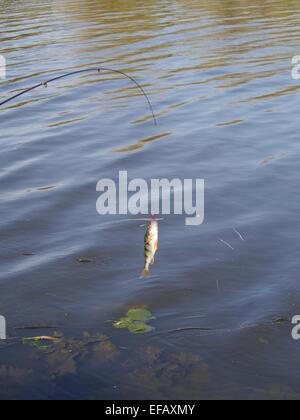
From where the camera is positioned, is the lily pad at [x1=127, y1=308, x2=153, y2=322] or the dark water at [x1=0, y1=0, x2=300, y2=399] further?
the lily pad at [x1=127, y1=308, x2=153, y2=322]

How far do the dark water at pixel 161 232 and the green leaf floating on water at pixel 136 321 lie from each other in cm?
5

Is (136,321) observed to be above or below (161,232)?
below

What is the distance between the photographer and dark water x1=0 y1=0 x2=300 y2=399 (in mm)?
4930

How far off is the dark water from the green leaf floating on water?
55 millimetres

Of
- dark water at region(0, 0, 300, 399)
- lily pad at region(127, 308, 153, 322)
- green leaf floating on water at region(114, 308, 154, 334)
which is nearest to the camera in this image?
dark water at region(0, 0, 300, 399)

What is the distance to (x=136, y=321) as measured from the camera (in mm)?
5457

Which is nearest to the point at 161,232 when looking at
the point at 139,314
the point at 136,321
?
the point at 139,314

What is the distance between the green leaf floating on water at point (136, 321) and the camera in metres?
5.34

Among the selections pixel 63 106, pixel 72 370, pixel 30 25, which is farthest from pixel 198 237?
pixel 30 25

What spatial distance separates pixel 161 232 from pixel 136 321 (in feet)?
5.54

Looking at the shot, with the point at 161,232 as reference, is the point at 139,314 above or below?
below

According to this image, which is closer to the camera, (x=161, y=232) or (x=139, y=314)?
(x=139, y=314)

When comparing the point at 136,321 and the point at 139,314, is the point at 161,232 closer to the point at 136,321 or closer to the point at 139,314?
the point at 139,314
